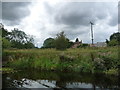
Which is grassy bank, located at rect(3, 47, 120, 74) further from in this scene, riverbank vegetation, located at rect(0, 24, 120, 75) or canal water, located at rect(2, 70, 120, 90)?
canal water, located at rect(2, 70, 120, 90)

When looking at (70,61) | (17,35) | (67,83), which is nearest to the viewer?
(67,83)

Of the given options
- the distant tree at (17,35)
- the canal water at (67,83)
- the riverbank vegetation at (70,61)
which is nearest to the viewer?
the canal water at (67,83)

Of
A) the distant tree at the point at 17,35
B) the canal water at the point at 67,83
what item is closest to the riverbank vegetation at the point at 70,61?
the canal water at the point at 67,83

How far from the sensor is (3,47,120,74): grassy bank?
1611cm

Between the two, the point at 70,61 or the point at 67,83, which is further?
the point at 70,61

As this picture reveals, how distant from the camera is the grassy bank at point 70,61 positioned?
634 inches

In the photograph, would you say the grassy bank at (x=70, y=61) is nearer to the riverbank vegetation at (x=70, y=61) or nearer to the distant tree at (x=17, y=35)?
the riverbank vegetation at (x=70, y=61)

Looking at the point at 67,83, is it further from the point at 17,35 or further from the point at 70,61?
the point at 17,35

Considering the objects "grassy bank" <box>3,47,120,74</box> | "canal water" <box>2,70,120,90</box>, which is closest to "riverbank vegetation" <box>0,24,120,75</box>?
"grassy bank" <box>3,47,120,74</box>

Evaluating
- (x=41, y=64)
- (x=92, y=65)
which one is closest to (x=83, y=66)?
(x=92, y=65)

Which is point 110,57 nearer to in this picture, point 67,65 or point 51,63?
point 67,65

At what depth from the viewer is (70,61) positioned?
60.3 ft

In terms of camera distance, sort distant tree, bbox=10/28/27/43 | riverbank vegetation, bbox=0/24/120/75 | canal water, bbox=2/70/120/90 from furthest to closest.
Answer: distant tree, bbox=10/28/27/43, riverbank vegetation, bbox=0/24/120/75, canal water, bbox=2/70/120/90

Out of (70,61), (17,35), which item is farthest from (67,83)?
(17,35)
